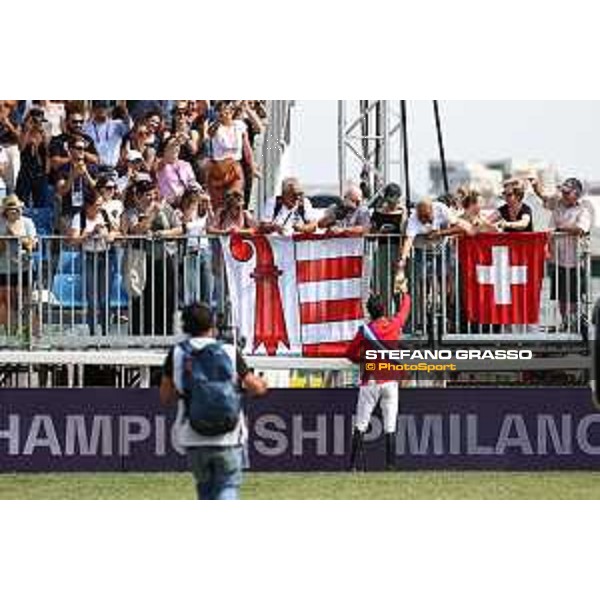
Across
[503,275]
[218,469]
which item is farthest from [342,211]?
[218,469]

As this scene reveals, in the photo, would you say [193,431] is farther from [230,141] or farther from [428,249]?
[230,141]

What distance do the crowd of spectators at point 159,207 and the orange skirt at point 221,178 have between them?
2 cm

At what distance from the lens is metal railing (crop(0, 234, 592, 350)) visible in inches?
916

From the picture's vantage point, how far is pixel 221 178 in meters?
23.6

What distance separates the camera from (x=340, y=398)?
76.9 feet

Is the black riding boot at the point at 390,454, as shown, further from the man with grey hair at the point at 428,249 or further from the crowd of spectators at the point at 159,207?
the crowd of spectators at the point at 159,207

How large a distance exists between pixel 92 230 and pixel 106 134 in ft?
3.21

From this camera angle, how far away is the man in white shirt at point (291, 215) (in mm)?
23297

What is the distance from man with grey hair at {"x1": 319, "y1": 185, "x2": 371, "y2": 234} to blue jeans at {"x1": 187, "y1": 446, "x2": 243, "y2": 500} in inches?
288

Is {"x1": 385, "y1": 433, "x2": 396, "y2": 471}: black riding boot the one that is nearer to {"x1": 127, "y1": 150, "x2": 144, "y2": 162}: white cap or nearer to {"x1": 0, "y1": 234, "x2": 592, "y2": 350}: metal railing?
{"x1": 0, "y1": 234, "x2": 592, "y2": 350}: metal railing

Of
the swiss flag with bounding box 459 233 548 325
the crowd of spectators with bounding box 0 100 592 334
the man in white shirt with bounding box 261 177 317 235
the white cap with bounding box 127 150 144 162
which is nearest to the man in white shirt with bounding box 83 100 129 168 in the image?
the crowd of spectators with bounding box 0 100 592 334
